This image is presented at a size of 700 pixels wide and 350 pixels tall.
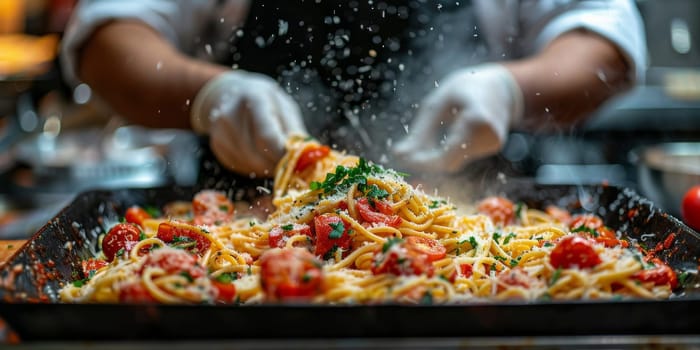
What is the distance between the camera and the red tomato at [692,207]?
10.6 feet

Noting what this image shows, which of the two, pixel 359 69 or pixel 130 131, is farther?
pixel 130 131

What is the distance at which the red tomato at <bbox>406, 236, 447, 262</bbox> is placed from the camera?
2.38m

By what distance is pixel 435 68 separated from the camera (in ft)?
13.5

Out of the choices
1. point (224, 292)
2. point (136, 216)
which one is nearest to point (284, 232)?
point (224, 292)

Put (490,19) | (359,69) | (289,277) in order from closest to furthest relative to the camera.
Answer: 1. (289,277)
2. (359,69)
3. (490,19)

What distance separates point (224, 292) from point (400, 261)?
566 mm

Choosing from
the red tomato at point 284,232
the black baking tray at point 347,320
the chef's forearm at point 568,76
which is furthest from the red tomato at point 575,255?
the chef's forearm at point 568,76

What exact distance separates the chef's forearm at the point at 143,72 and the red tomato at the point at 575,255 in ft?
7.85

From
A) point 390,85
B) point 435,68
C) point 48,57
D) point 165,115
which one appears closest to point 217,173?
point 165,115

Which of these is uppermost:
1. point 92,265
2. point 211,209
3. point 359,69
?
point 359,69

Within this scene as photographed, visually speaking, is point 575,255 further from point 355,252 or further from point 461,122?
point 461,122

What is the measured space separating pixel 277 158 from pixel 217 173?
59cm

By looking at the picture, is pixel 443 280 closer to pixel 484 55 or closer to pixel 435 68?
pixel 435 68

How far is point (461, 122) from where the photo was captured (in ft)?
12.0
